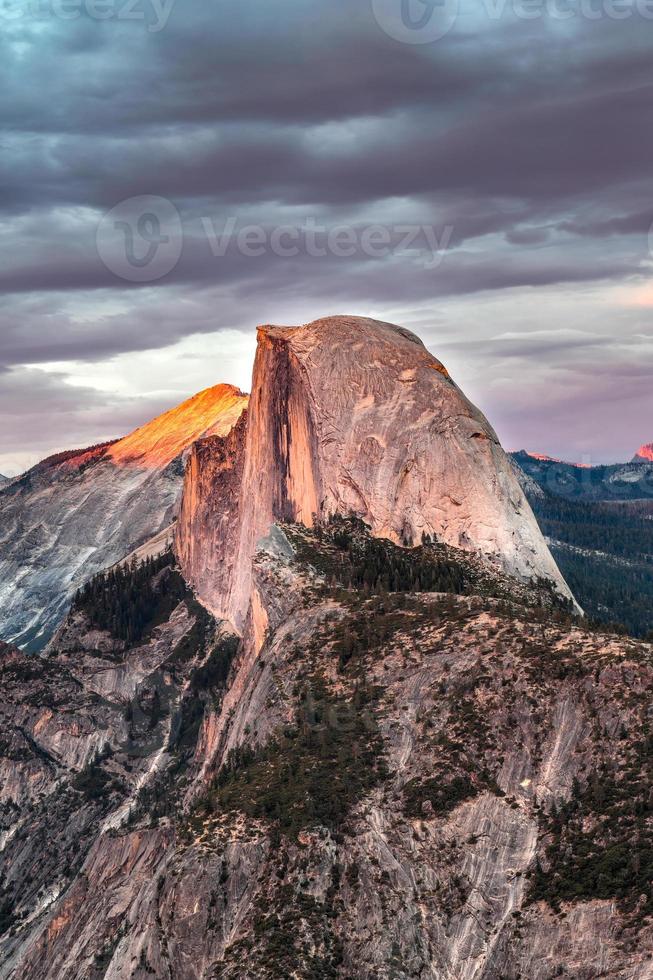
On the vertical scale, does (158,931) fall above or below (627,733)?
below

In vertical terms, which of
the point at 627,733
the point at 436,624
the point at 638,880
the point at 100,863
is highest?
the point at 436,624

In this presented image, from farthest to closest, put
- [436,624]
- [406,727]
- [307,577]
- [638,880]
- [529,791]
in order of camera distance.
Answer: [307,577] → [436,624] → [406,727] → [529,791] → [638,880]

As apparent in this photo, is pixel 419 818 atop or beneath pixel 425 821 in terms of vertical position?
atop

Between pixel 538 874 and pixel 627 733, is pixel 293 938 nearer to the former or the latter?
pixel 538 874

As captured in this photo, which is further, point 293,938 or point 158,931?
point 158,931

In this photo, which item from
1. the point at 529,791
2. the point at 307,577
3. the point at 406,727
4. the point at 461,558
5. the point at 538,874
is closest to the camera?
the point at 538,874

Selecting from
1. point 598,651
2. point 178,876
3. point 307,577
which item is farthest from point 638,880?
point 307,577

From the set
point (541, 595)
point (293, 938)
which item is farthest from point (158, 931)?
point (541, 595)

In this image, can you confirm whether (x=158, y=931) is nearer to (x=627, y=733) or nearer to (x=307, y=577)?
(x=627, y=733)

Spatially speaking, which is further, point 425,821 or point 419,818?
point 419,818
